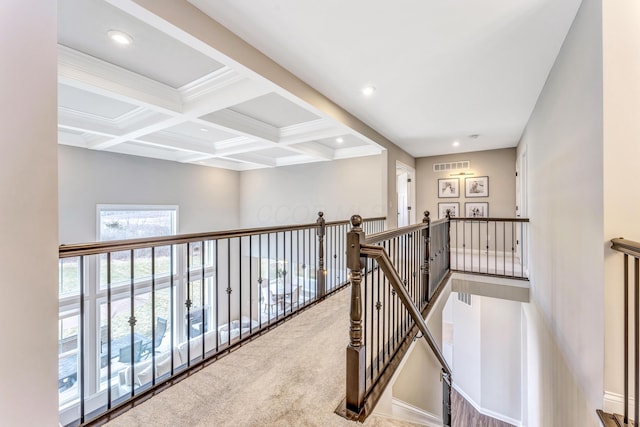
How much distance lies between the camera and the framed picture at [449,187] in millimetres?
6234

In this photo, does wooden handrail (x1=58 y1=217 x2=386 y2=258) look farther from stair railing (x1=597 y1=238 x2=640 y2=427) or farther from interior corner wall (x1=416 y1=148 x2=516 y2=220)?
interior corner wall (x1=416 y1=148 x2=516 y2=220)

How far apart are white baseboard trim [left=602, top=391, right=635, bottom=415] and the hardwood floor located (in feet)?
15.2

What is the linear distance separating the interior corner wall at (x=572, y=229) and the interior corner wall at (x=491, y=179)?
2.77 meters

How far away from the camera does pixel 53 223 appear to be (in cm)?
108

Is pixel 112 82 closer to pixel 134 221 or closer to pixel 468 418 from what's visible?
pixel 134 221

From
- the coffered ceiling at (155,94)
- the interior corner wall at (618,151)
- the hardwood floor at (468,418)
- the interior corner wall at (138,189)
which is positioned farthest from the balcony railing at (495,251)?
the interior corner wall at (138,189)

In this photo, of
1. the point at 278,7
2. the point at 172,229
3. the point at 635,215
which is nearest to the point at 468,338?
the point at 635,215

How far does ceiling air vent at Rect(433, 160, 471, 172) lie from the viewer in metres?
6.15

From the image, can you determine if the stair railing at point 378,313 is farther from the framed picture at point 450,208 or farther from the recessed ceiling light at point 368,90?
the framed picture at point 450,208

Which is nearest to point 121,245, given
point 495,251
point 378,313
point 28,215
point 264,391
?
point 28,215

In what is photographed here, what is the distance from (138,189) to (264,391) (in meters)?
6.15

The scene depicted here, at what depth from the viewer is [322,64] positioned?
2.56 meters

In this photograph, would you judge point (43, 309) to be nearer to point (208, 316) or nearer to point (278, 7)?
point (278, 7)

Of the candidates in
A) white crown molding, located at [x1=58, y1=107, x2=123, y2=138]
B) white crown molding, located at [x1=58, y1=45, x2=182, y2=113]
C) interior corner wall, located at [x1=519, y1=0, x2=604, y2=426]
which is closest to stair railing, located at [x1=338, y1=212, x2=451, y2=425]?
interior corner wall, located at [x1=519, y1=0, x2=604, y2=426]
